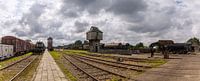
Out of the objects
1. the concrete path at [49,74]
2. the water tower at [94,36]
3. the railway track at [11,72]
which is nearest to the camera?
the concrete path at [49,74]

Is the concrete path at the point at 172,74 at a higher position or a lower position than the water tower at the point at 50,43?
lower

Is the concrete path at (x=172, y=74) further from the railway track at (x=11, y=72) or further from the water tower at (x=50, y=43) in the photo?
the water tower at (x=50, y=43)

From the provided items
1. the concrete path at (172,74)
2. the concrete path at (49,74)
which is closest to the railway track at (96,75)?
the concrete path at (49,74)

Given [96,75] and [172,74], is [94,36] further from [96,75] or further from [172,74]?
[172,74]

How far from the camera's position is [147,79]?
43.2 ft

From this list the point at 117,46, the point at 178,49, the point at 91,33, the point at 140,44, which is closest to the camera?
the point at 178,49

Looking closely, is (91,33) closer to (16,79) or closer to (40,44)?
(40,44)

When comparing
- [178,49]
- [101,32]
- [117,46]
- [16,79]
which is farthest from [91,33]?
[16,79]

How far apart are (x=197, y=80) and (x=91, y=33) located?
6661 centimetres

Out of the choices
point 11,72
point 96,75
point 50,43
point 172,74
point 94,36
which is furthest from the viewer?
point 50,43

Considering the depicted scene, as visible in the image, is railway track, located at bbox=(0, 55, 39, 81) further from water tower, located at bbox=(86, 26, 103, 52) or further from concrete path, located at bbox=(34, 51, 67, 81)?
water tower, located at bbox=(86, 26, 103, 52)

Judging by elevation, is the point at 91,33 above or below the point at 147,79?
above

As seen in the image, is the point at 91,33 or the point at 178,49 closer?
the point at 178,49

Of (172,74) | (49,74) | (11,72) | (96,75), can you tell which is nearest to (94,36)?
(11,72)
